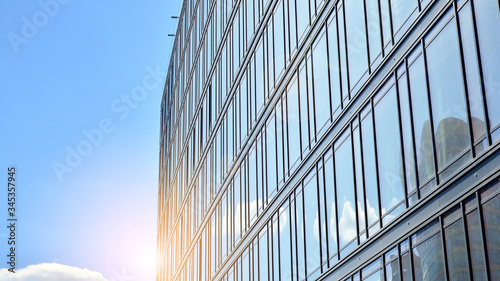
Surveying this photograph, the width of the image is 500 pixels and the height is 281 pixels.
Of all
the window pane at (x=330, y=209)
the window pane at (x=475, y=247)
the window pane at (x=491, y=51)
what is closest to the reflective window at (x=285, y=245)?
the window pane at (x=330, y=209)

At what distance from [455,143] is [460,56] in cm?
188

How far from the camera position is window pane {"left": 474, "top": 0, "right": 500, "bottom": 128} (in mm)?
14852

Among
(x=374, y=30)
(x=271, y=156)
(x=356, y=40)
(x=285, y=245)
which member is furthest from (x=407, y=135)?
(x=271, y=156)

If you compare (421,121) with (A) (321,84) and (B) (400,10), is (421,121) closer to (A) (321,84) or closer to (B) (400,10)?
(B) (400,10)

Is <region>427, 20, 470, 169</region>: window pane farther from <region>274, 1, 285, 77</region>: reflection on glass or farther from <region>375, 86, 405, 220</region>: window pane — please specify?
<region>274, 1, 285, 77</region>: reflection on glass

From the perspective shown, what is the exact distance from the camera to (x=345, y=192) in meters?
22.3

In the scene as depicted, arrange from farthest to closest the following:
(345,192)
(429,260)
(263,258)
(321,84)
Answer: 1. (263,258)
2. (321,84)
3. (345,192)
4. (429,260)

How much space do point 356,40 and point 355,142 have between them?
3.07m

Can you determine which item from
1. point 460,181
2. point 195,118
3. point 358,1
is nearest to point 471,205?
point 460,181

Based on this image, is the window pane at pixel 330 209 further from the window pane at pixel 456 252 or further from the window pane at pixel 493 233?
the window pane at pixel 493 233

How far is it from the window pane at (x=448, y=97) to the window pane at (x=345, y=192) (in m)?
5.20

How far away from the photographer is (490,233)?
1454 cm

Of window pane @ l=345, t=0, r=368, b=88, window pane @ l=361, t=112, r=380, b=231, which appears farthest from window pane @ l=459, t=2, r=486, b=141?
window pane @ l=345, t=0, r=368, b=88

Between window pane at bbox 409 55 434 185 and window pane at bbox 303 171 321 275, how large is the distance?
7.15m
